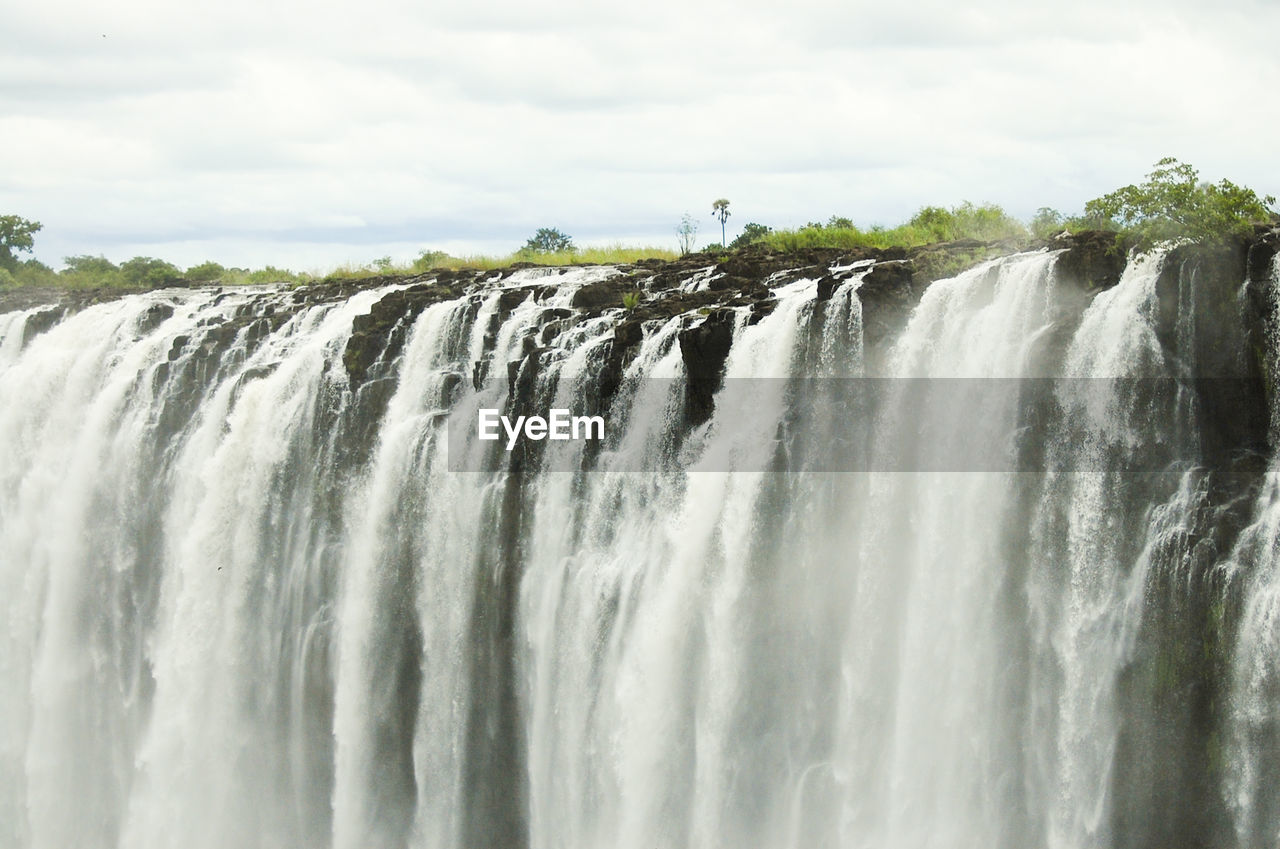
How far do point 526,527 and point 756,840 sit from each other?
792cm

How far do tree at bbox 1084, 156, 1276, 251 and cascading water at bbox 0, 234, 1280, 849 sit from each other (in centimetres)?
76

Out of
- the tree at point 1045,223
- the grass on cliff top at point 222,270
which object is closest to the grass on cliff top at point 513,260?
the grass on cliff top at point 222,270

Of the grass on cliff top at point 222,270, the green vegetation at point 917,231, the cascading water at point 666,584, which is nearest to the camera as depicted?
the cascading water at point 666,584

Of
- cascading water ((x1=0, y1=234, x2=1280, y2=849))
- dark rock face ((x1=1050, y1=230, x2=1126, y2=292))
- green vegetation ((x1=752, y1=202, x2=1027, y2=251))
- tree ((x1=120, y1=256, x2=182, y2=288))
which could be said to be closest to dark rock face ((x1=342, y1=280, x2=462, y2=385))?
cascading water ((x1=0, y1=234, x2=1280, y2=849))

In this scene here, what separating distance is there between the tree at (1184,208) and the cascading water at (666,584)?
2.49 ft

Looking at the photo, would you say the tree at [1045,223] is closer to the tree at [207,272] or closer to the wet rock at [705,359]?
the wet rock at [705,359]

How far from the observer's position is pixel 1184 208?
65.9ft

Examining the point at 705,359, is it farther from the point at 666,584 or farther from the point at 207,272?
the point at 207,272

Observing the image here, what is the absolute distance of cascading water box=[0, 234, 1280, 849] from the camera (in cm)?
1917

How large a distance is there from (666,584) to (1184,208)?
10.5 m

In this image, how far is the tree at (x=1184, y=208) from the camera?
19.7m

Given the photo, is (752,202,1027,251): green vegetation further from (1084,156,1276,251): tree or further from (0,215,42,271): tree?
(0,215,42,271): tree

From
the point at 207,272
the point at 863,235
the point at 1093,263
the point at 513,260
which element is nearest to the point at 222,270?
the point at 207,272

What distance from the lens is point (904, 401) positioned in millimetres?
22438
